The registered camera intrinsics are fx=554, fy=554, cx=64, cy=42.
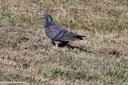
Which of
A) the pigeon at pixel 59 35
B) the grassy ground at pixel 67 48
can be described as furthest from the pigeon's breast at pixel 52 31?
the grassy ground at pixel 67 48

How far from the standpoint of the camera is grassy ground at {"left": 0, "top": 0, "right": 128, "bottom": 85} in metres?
9.23

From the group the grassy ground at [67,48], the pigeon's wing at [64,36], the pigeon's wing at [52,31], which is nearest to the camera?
the grassy ground at [67,48]

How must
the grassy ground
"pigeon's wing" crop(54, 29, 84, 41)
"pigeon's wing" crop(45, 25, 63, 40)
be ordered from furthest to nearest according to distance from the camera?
"pigeon's wing" crop(45, 25, 63, 40) < "pigeon's wing" crop(54, 29, 84, 41) < the grassy ground

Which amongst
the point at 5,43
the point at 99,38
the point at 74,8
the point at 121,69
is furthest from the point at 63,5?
the point at 121,69

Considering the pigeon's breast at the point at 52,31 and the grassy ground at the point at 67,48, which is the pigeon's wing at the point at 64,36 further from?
the grassy ground at the point at 67,48

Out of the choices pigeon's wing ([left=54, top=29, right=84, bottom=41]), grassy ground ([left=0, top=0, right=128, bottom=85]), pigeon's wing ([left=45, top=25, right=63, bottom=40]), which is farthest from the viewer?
pigeon's wing ([left=45, top=25, right=63, bottom=40])

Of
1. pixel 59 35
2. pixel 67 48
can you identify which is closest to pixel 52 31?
pixel 59 35

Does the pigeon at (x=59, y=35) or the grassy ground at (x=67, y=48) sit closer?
the grassy ground at (x=67, y=48)

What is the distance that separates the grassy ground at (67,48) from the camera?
9234 mm

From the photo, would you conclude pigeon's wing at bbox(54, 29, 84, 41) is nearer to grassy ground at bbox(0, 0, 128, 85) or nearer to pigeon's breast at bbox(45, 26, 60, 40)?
pigeon's breast at bbox(45, 26, 60, 40)

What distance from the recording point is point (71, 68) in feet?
32.3

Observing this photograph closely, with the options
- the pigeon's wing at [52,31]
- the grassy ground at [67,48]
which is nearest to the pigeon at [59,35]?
the pigeon's wing at [52,31]

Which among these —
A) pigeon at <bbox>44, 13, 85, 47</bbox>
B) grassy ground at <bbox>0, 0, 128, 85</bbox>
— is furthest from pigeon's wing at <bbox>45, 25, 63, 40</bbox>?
grassy ground at <bbox>0, 0, 128, 85</bbox>

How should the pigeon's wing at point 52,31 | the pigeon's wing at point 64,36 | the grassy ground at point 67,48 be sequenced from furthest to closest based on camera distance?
the pigeon's wing at point 52,31, the pigeon's wing at point 64,36, the grassy ground at point 67,48
